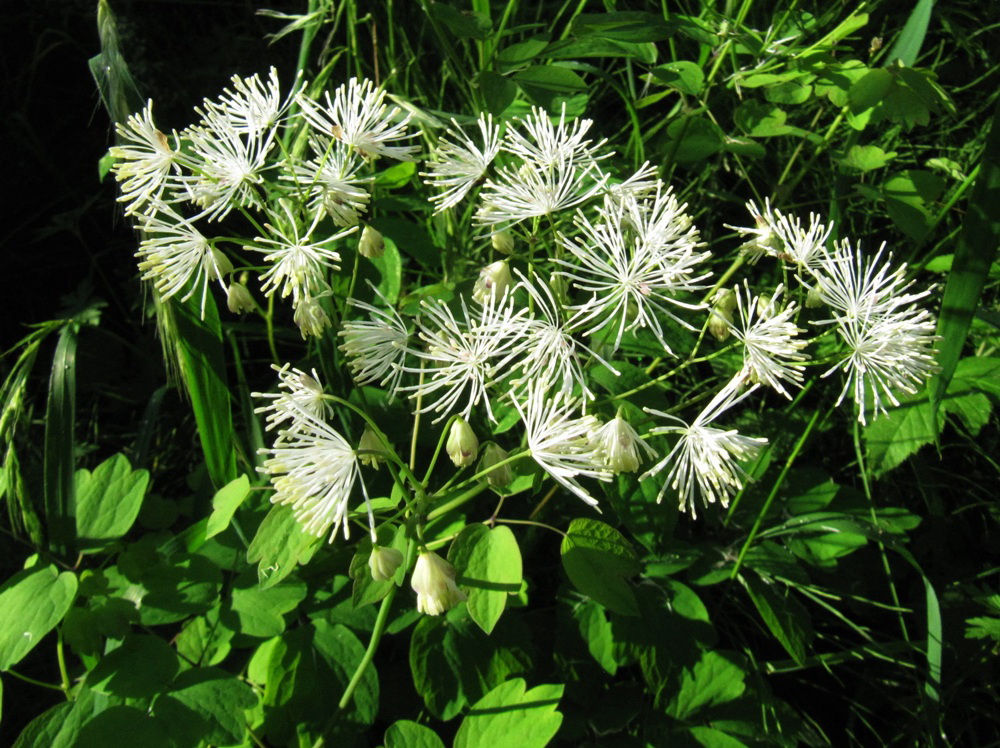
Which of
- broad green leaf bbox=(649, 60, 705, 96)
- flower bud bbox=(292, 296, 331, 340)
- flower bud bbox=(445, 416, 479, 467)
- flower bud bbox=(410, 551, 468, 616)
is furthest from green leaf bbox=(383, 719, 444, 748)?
broad green leaf bbox=(649, 60, 705, 96)

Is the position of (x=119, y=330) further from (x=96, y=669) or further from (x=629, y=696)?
(x=629, y=696)

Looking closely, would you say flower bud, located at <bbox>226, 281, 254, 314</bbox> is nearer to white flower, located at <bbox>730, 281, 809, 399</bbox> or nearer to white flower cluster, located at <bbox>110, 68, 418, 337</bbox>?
white flower cluster, located at <bbox>110, 68, 418, 337</bbox>

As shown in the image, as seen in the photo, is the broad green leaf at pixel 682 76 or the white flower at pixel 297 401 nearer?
the white flower at pixel 297 401

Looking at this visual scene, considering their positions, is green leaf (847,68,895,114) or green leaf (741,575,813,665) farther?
green leaf (741,575,813,665)

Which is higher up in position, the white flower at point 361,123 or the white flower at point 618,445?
the white flower at point 361,123

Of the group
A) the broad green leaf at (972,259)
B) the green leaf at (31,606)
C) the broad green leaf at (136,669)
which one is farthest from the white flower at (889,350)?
the green leaf at (31,606)

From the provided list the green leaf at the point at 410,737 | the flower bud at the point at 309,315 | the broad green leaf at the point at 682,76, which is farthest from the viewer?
the broad green leaf at the point at 682,76

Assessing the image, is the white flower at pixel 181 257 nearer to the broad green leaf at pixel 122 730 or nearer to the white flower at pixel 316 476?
the white flower at pixel 316 476

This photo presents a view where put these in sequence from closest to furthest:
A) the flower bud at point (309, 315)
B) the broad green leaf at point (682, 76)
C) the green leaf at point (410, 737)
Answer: the flower bud at point (309, 315) → the green leaf at point (410, 737) → the broad green leaf at point (682, 76)
